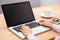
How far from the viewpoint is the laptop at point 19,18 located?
52.5 inches

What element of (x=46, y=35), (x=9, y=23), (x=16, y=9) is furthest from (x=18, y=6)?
(x=46, y=35)

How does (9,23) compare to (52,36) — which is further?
(9,23)

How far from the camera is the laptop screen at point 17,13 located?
1362mm

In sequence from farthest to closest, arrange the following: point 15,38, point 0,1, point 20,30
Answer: point 0,1 → point 20,30 → point 15,38

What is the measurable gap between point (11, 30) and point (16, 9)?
0.88ft

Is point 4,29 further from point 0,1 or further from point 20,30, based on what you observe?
point 0,1

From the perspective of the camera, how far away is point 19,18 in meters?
1.44

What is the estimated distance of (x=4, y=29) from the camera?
1.35 m

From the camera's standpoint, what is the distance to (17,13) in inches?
57.0

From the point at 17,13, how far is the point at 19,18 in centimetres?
6

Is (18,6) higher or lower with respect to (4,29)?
higher

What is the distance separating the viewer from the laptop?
1.33 metres

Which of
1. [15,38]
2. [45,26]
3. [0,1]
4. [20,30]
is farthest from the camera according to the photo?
[0,1]

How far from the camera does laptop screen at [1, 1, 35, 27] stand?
4.47 feet
